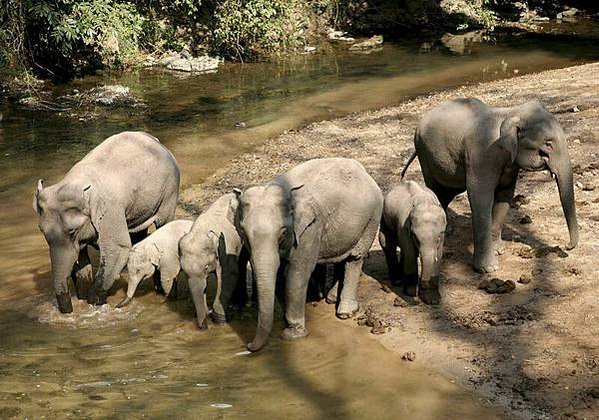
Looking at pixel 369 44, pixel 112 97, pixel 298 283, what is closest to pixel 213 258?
pixel 298 283

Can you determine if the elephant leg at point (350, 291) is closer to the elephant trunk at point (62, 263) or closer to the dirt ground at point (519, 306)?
the dirt ground at point (519, 306)

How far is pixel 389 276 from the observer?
8.11 m

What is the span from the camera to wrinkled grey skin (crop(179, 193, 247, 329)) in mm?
7230

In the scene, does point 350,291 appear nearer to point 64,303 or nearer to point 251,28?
point 64,303

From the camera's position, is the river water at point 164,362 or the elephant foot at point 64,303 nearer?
the river water at point 164,362

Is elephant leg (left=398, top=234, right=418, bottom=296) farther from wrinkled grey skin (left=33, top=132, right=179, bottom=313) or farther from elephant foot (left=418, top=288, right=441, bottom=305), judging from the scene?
wrinkled grey skin (left=33, top=132, right=179, bottom=313)

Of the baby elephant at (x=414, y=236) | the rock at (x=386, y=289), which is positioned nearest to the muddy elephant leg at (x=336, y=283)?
the rock at (x=386, y=289)

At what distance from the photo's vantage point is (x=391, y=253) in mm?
7949

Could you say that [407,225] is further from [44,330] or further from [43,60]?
[43,60]

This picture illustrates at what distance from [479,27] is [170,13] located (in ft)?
36.4

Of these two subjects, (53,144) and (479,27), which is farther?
(479,27)

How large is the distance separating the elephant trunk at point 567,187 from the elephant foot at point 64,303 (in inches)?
178

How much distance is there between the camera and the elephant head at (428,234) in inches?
278

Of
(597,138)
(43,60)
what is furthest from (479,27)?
(597,138)
